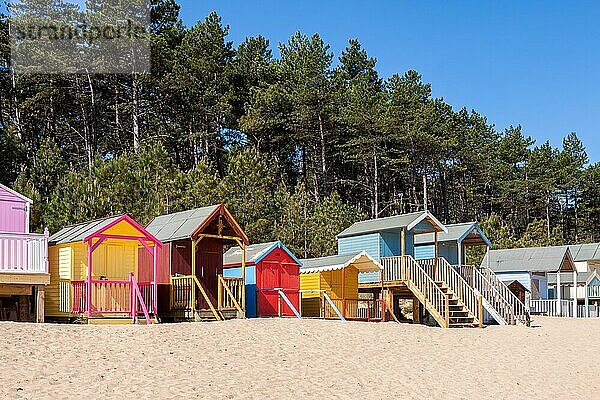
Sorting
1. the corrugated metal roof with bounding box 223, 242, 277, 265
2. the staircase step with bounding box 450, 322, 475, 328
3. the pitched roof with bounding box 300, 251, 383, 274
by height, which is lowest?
the staircase step with bounding box 450, 322, 475, 328

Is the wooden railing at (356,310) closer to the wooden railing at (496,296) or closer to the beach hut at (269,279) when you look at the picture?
the beach hut at (269,279)

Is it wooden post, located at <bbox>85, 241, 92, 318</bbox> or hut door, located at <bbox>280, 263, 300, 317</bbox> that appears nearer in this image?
wooden post, located at <bbox>85, 241, 92, 318</bbox>

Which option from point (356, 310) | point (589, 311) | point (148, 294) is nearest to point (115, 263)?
point (148, 294)

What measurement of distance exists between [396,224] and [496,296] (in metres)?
4.74

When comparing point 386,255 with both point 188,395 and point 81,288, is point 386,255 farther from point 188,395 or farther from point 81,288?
point 188,395

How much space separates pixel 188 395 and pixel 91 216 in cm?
1924

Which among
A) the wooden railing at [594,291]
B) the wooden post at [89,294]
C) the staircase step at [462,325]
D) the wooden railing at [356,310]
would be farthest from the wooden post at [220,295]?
the wooden railing at [594,291]

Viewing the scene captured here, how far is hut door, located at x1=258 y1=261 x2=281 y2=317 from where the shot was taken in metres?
27.7

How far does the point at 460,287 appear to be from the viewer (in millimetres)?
28938

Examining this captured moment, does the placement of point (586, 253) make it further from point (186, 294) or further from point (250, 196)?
point (186, 294)

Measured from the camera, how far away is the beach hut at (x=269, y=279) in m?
27.7

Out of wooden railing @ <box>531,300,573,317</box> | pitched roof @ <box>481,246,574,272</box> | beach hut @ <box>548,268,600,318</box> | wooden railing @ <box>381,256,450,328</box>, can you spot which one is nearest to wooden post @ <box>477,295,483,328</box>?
wooden railing @ <box>381,256,450,328</box>

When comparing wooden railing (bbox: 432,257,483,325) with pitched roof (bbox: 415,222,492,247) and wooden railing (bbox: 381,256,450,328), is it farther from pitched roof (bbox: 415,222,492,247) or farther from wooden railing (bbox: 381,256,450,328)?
pitched roof (bbox: 415,222,492,247)

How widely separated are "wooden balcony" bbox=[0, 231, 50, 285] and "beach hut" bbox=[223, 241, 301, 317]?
27.0ft
